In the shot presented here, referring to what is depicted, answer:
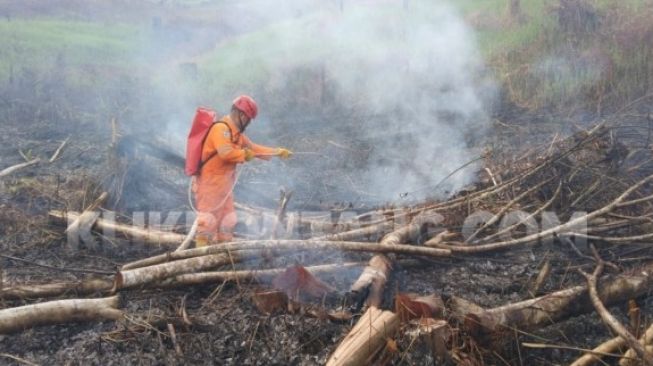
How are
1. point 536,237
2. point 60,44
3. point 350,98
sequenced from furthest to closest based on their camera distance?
point 60,44 < point 350,98 < point 536,237

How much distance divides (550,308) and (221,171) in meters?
3.28

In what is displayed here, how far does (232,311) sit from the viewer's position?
4.16m

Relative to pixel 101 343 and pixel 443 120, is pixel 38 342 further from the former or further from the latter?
pixel 443 120

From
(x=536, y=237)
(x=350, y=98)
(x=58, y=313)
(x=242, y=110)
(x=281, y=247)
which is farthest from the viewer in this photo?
(x=350, y=98)

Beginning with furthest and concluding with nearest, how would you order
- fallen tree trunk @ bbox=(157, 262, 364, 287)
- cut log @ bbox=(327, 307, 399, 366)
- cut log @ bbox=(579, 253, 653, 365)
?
1. fallen tree trunk @ bbox=(157, 262, 364, 287)
2. cut log @ bbox=(327, 307, 399, 366)
3. cut log @ bbox=(579, 253, 653, 365)

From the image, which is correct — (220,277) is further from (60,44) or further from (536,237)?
(60,44)

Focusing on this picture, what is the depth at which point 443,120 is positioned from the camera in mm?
10547

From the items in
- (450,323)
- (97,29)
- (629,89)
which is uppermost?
(97,29)

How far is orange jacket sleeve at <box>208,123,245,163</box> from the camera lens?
5238mm

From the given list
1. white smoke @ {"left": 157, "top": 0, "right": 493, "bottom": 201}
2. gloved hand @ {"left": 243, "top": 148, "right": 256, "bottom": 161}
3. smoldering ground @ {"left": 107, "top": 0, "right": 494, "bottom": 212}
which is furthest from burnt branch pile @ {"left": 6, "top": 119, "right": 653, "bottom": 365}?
white smoke @ {"left": 157, "top": 0, "right": 493, "bottom": 201}

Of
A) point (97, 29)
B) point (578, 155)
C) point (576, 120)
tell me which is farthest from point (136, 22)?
point (578, 155)

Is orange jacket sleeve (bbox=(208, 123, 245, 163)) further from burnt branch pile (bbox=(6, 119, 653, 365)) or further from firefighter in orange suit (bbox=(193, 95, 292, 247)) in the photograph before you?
burnt branch pile (bbox=(6, 119, 653, 365))

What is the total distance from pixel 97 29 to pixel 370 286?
1831cm

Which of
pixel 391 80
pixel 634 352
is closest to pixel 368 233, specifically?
pixel 634 352
